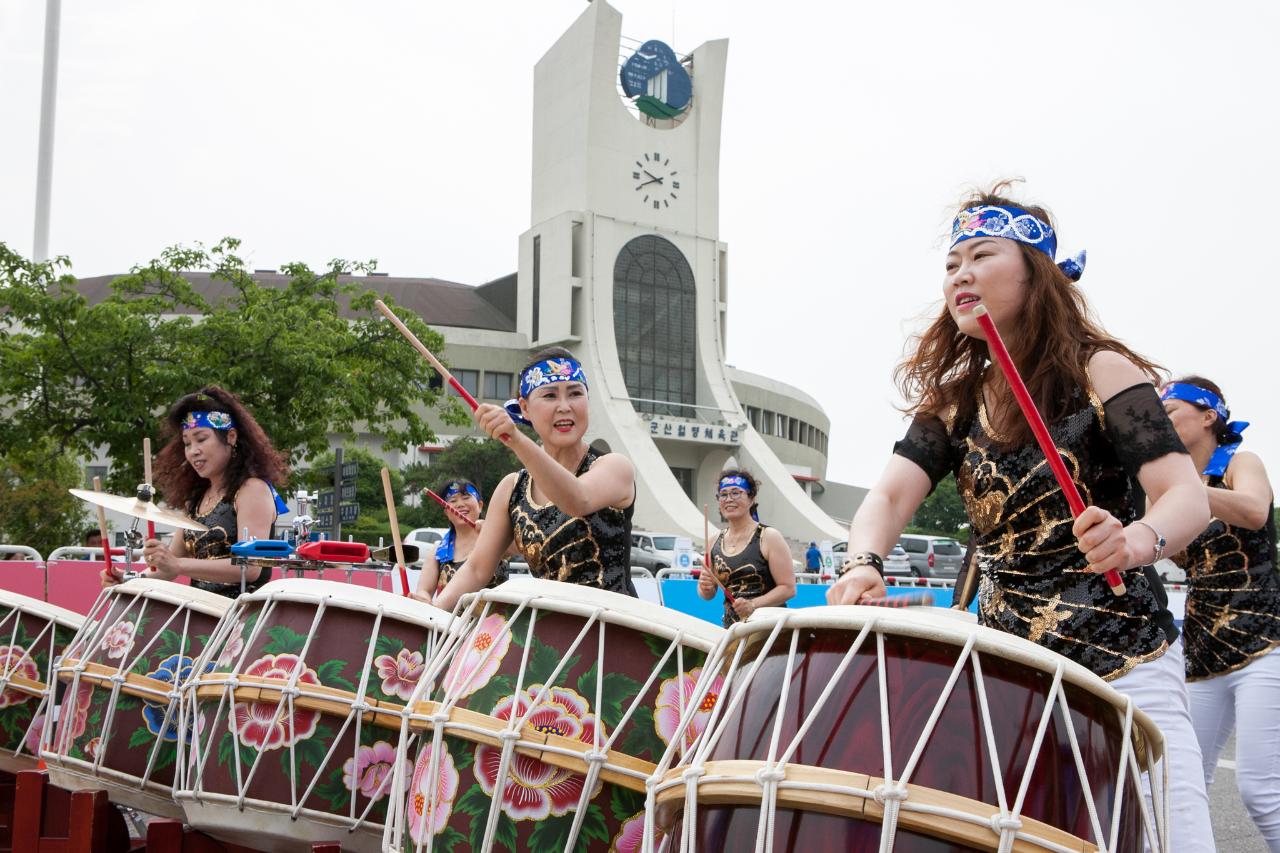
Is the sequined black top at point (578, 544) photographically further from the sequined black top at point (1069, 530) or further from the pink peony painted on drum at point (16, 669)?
the pink peony painted on drum at point (16, 669)

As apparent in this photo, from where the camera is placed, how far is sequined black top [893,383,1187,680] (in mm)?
2580

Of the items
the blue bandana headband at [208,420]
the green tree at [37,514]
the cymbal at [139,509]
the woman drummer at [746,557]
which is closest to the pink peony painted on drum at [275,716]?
the cymbal at [139,509]

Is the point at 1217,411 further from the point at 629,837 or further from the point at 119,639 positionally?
the point at 119,639

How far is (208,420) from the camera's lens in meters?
5.79

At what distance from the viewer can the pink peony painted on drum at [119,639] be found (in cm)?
453

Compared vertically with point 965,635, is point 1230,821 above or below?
below

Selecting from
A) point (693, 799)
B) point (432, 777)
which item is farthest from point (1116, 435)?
point (432, 777)

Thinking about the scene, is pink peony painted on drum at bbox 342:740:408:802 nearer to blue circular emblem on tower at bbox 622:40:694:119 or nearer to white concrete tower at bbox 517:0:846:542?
white concrete tower at bbox 517:0:846:542

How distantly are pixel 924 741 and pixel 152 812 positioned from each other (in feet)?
11.0

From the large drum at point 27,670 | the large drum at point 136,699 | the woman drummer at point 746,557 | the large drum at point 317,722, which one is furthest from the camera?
the woman drummer at point 746,557

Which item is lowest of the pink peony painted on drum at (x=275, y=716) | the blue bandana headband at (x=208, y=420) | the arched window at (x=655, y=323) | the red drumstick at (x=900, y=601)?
the pink peony painted on drum at (x=275, y=716)

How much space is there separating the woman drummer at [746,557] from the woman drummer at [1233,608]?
11.1 ft

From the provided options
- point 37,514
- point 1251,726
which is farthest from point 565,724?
point 37,514

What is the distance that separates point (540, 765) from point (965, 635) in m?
1.19
